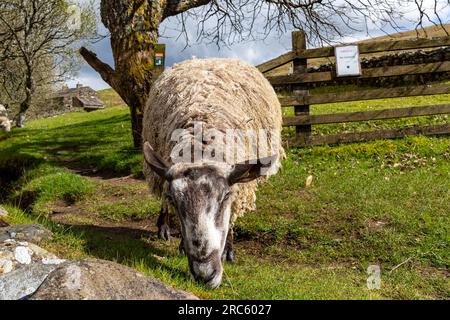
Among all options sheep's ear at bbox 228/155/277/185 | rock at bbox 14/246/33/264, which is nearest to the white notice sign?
sheep's ear at bbox 228/155/277/185

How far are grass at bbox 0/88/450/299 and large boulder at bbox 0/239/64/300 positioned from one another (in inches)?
23.3

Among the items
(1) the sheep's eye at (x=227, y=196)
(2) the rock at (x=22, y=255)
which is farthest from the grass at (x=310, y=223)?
(1) the sheep's eye at (x=227, y=196)

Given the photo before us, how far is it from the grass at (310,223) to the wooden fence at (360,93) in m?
0.37

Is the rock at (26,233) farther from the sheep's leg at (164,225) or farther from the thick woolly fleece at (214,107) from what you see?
the sheep's leg at (164,225)

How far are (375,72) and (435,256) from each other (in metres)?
5.82

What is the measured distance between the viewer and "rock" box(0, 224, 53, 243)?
4809mm

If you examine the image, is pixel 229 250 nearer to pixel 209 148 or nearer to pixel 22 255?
pixel 209 148

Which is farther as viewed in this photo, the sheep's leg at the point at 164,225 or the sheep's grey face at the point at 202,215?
the sheep's leg at the point at 164,225

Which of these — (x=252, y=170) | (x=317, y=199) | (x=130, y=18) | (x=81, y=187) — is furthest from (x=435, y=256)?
(x=130, y=18)

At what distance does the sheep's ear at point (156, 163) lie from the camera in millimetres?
4582

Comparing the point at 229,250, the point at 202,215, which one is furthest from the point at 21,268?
the point at 229,250

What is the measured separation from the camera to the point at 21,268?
11.4 ft

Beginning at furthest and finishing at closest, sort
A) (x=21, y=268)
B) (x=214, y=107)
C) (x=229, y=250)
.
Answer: (x=229, y=250) → (x=214, y=107) → (x=21, y=268)

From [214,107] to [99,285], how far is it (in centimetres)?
327
